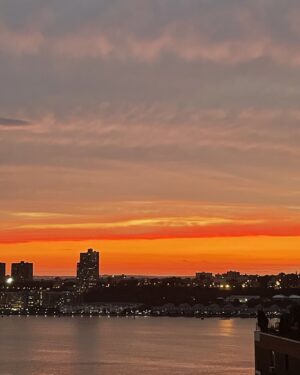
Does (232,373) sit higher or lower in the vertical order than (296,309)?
lower

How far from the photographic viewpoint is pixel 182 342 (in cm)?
15462

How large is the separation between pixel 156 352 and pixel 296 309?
98.6m

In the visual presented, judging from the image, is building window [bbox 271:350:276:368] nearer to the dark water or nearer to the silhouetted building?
the silhouetted building

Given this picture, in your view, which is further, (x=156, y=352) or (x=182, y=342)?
(x=182, y=342)

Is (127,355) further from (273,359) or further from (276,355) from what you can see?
(276,355)

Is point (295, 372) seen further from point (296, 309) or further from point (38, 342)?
point (38, 342)

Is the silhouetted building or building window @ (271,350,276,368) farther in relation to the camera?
building window @ (271,350,276,368)

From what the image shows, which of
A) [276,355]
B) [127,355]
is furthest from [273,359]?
[127,355]

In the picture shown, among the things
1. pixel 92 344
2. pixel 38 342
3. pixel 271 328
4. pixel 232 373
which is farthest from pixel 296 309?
pixel 38 342

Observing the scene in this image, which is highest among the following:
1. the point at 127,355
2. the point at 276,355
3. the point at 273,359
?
the point at 276,355

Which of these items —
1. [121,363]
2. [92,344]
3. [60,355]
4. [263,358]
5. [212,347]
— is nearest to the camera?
[263,358]

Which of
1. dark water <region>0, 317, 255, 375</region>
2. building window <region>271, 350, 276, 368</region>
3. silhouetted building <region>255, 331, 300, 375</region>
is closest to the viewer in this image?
silhouetted building <region>255, 331, 300, 375</region>

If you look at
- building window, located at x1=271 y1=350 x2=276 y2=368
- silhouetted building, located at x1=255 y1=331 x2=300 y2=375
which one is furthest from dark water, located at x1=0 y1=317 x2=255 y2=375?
building window, located at x1=271 y1=350 x2=276 y2=368

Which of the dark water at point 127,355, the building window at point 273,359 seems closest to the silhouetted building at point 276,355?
the building window at point 273,359
